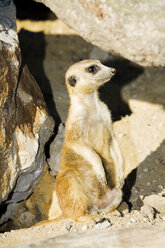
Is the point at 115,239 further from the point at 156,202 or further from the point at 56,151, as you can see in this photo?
Result: the point at 56,151

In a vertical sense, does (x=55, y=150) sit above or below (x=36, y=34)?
below

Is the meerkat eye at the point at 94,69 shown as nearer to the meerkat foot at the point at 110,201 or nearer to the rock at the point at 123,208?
the meerkat foot at the point at 110,201

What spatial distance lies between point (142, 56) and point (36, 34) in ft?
9.61

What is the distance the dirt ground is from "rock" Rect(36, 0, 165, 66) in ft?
3.49

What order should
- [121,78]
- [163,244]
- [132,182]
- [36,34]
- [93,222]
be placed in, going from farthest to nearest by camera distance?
1. [36,34]
2. [121,78]
3. [132,182]
4. [93,222]
5. [163,244]

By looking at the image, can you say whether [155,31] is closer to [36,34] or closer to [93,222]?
[93,222]

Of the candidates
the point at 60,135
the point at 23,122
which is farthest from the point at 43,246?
the point at 60,135

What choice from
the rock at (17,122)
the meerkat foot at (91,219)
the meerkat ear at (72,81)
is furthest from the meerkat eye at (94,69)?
the meerkat foot at (91,219)

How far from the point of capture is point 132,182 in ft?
10.5

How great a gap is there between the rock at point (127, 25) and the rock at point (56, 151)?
4.05 feet

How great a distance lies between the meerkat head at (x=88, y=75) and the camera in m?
2.70

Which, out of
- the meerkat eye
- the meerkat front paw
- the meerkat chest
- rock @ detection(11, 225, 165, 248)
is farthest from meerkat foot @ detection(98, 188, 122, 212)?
the meerkat eye

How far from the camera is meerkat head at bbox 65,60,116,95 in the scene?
2.70m

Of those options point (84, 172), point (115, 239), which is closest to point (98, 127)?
point (84, 172)
